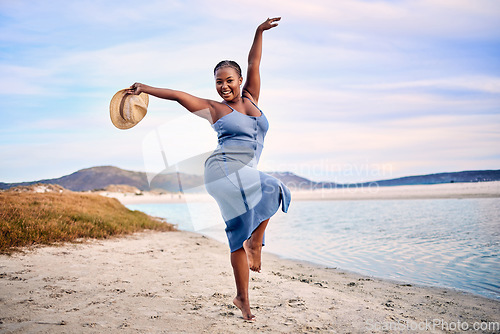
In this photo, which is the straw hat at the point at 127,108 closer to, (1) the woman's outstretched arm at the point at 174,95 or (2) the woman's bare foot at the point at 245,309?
(1) the woman's outstretched arm at the point at 174,95

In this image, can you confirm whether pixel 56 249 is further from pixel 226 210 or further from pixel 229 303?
pixel 226 210

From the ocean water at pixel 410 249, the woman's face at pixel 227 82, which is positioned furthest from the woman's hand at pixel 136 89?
the ocean water at pixel 410 249

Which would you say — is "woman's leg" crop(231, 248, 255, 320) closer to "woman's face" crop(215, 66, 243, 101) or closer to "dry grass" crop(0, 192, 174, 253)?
"woman's face" crop(215, 66, 243, 101)

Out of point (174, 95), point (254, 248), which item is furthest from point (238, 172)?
point (174, 95)

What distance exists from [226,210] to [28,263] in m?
4.24

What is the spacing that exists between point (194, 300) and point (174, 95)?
8.67 ft

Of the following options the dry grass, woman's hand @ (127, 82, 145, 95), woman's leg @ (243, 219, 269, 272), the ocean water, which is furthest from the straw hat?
the ocean water

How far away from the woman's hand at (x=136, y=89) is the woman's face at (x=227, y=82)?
2.47 ft

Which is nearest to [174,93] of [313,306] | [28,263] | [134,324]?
[134,324]

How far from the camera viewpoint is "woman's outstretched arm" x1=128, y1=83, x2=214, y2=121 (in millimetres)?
3820

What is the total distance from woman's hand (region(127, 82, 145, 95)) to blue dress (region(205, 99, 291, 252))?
0.79 meters

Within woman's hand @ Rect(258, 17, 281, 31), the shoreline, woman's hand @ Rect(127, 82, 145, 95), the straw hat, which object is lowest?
the shoreline

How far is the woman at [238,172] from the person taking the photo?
3.99 metres

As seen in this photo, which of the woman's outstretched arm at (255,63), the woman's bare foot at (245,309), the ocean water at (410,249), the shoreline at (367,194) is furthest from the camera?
the shoreline at (367,194)
